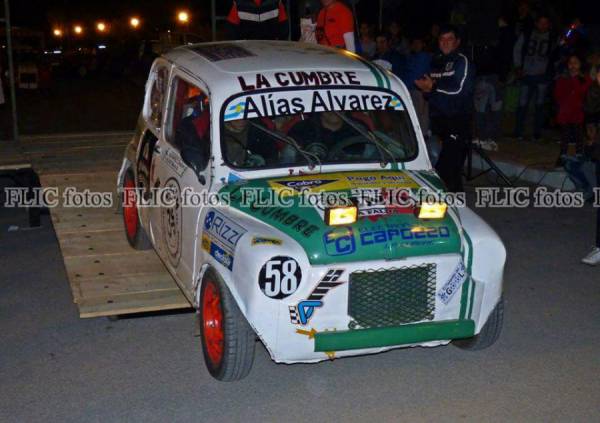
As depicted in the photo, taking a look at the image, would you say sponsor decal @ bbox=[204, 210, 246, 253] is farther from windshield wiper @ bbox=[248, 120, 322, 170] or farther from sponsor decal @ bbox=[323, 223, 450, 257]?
windshield wiper @ bbox=[248, 120, 322, 170]

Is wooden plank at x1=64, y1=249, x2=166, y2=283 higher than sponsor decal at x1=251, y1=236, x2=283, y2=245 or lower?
lower

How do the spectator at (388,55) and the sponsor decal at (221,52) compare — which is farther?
the spectator at (388,55)

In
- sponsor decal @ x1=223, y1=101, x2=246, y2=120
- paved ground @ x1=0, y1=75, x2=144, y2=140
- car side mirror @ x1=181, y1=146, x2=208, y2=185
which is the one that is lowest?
paved ground @ x1=0, y1=75, x2=144, y2=140

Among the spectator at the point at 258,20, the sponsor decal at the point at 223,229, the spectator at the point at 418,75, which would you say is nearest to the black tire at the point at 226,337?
the sponsor decal at the point at 223,229

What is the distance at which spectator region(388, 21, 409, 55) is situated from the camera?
608 inches

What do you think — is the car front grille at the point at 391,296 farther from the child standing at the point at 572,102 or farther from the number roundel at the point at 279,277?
the child standing at the point at 572,102

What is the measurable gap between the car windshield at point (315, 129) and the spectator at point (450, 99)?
2.82 metres

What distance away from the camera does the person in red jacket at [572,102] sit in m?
11.9

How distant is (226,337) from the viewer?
5344mm

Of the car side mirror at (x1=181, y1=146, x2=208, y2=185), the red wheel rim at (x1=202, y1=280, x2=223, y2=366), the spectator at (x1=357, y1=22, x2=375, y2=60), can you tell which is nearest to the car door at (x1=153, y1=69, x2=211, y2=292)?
the car side mirror at (x1=181, y1=146, x2=208, y2=185)

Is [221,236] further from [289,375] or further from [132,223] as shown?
[132,223]

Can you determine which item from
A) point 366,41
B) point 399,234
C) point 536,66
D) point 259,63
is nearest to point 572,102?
point 536,66

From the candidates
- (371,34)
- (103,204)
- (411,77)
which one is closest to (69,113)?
(371,34)

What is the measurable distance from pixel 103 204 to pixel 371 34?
8040 millimetres
